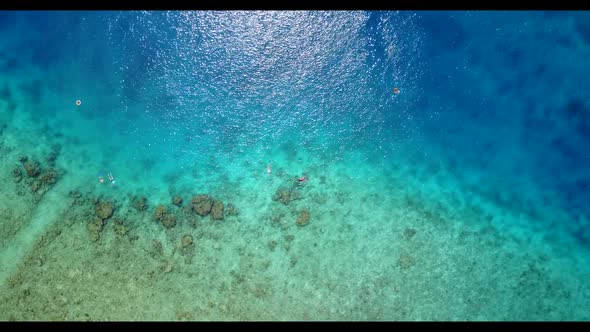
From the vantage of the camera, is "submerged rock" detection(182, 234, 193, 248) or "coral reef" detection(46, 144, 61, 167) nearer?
"submerged rock" detection(182, 234, 193, 248)

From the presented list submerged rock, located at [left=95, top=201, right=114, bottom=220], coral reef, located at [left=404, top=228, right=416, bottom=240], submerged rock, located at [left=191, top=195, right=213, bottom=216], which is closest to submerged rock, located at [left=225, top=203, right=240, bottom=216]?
submerged rock, located at [left=191, top=195, right=213, bottom=216]

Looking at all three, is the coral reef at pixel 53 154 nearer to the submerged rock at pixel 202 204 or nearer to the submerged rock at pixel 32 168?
the submerged rock at pixel 32 168

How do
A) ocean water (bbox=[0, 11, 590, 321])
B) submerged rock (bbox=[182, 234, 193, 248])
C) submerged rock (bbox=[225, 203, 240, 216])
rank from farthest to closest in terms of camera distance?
submerged rock (bbox=[225, 203, 240, 216]) < submerged rock (bbox=[182, 234, 193, 248]) < ocean water (bbox=[0, 11, 590, 321])

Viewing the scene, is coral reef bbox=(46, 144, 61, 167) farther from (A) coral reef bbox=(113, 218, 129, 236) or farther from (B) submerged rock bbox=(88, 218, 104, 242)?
(A) coral reef bbox=(113, 218, 129, 236)

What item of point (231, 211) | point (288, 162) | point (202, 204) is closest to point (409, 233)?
point (288, 162)

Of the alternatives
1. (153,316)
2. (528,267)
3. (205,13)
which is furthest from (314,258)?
(205,13)

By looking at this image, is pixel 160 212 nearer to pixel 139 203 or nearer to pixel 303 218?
pixel 139 203

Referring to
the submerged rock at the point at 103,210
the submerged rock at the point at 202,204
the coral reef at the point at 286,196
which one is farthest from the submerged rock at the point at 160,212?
the coral reef at the point at 286,196
